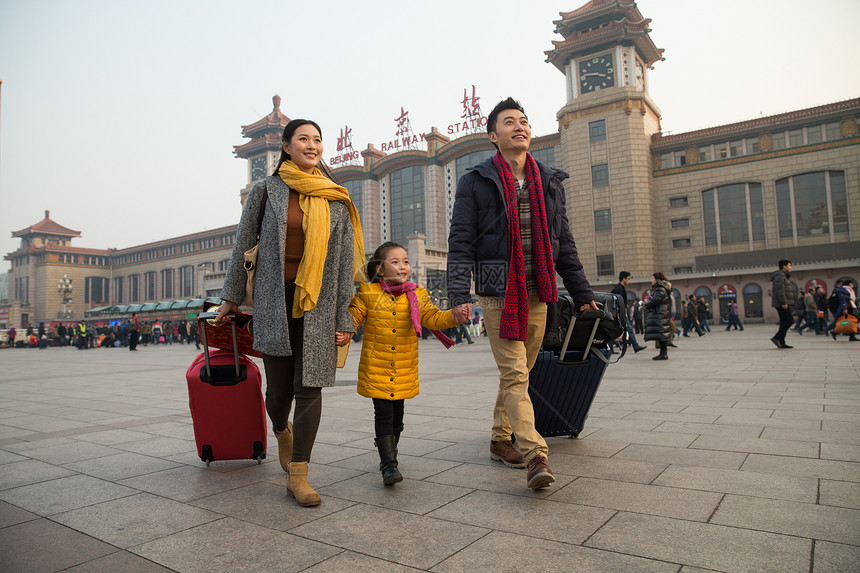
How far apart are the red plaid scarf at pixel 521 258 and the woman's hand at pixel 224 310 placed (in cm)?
141

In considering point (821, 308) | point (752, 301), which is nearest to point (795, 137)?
point (752, 301)

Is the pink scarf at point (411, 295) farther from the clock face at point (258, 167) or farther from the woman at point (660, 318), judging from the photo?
the clock face at point (258, 167)

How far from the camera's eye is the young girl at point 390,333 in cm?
302

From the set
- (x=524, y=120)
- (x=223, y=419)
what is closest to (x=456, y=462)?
(x=223, y=419)

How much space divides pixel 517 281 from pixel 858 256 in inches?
1561

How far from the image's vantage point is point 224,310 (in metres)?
2.98

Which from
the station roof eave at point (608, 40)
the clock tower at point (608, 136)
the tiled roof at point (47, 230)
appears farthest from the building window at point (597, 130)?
the tiled roof at point (47, 230)

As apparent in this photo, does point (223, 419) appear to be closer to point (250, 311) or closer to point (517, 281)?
point (250, 311)

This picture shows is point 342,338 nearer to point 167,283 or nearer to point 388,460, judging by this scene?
point 388,460

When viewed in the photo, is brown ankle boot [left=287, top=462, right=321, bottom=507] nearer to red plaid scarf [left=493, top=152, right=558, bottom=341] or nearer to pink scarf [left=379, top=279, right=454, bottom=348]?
pink scarf [left=379, top=279, right=454, bottom=348]

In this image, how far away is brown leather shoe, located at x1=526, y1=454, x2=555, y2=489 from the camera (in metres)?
2.56

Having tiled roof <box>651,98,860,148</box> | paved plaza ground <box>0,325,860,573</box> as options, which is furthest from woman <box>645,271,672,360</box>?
tiled roof <box>651,98,860,148</box>

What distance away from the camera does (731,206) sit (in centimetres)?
3894

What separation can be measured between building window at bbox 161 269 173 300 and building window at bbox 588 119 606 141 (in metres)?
61.3
